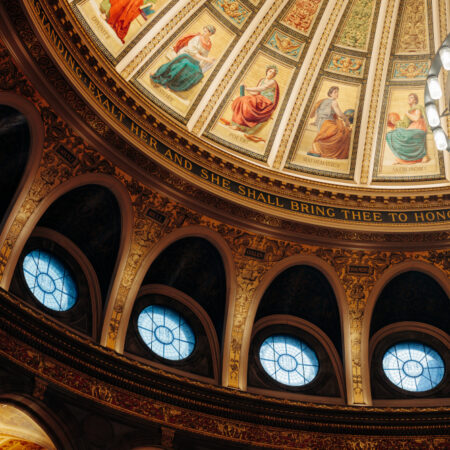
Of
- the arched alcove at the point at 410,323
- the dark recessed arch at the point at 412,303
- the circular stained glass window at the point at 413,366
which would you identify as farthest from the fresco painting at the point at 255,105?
the circular stained glass window at the point at 413,366

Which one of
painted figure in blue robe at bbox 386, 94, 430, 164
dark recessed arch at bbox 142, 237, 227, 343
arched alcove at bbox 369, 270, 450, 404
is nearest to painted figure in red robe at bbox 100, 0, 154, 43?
dark recessed arch at bbox 142, 237, 227, 343

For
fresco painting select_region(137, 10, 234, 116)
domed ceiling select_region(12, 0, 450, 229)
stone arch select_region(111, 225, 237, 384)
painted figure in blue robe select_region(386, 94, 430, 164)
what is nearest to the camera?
stone arch select_region(111, 225, 237, 384)

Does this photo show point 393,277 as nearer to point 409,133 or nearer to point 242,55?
point 409,133

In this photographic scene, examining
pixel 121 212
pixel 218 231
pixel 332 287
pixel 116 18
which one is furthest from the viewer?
pixel 332 287

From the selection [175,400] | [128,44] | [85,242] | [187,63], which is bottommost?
[175,400]

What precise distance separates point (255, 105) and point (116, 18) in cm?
495

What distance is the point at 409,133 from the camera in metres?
20.8

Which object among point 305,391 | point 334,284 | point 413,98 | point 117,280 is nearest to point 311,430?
point 305,391

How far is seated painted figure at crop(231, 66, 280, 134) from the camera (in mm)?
20000

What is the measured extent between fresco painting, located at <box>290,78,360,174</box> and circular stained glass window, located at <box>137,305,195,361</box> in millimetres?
6540

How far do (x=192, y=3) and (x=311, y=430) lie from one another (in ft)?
38.7

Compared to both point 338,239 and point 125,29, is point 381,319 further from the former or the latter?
point 125,29

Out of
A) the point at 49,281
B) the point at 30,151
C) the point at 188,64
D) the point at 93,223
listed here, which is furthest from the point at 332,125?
the point at 49,281

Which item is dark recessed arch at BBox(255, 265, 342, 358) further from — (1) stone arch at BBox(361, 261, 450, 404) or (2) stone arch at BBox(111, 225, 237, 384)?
(2) stone arch at BBox(111, 225, 237, 384)
